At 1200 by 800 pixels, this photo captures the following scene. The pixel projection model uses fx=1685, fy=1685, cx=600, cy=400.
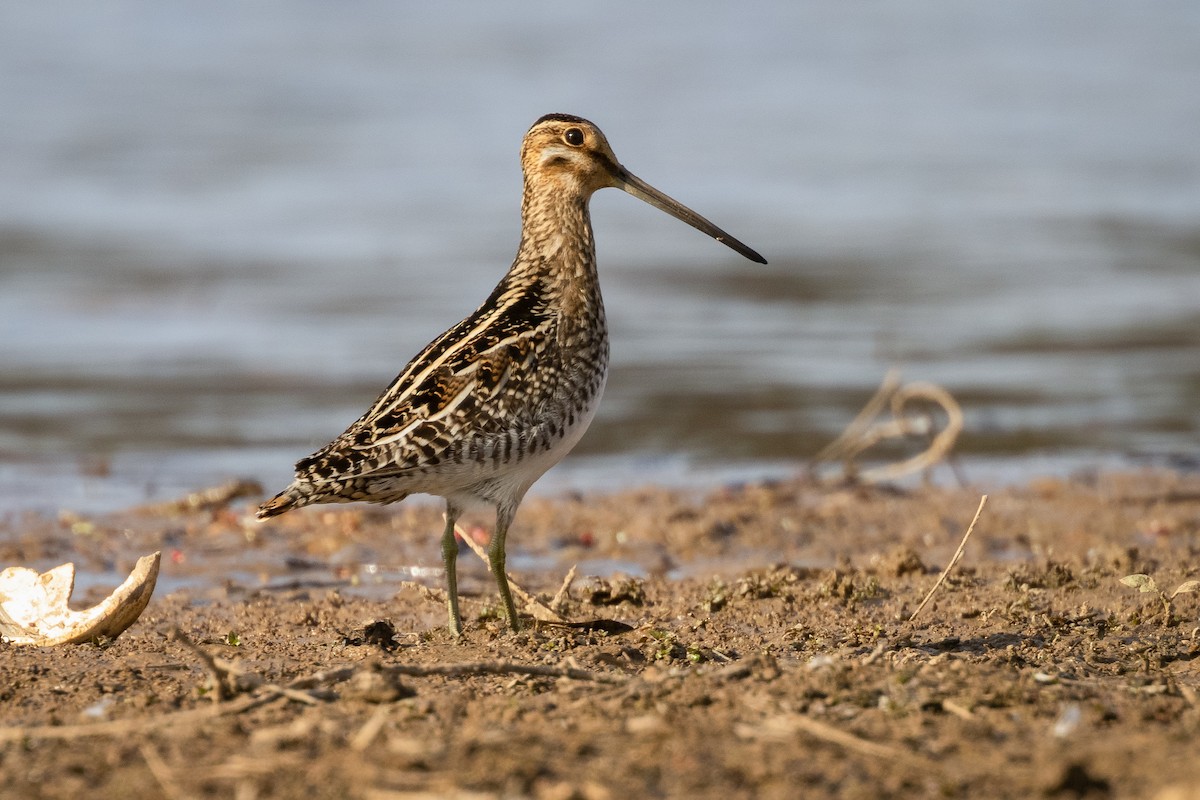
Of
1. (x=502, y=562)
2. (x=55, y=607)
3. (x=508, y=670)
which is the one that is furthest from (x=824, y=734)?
(x=55, y=607)

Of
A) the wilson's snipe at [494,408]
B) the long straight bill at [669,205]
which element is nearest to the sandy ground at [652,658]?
the wilson's snipe at [494,408]

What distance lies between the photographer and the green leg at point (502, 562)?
21.1ft

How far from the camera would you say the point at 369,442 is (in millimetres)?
6145

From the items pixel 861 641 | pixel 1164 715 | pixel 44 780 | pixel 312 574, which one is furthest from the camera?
pixel 312 574

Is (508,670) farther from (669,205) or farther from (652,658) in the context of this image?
(669,205)

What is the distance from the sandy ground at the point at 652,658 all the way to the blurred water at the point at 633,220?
1553mm

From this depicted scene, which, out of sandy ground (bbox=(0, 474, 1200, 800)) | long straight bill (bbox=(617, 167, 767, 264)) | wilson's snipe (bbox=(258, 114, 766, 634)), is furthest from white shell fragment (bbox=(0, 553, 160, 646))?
long straight bill (bbox=(617, 167, 767, 264))

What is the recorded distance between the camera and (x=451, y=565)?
6.53 m

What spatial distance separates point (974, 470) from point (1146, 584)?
3890 mm

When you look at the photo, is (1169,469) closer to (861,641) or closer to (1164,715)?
(861,641)

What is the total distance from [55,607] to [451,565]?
1470 mm

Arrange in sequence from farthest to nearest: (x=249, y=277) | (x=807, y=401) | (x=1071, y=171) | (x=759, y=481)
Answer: (x=1071, y=171) < (x=249, y=277) < (x=807, y=401) < (x=759, y=481)

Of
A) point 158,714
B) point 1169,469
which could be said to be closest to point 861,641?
point 158,714

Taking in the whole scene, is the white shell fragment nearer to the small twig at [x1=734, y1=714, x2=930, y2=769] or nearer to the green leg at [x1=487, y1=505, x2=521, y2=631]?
the green leg at [x1=487, y1=505, x2=521, y2=631]
